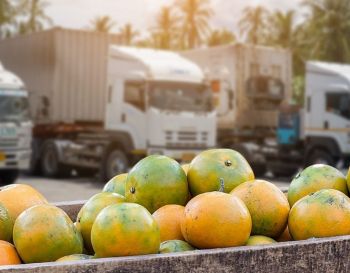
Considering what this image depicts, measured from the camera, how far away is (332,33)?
45.7 metres

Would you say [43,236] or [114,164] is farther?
[114,164]

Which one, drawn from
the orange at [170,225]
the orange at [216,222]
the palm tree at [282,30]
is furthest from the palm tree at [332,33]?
the orange at [216,222]

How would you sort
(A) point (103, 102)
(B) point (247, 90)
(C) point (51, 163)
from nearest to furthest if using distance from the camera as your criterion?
(B) point (247, 90)
(A) point (103, 102)
(C) point (51, 163)

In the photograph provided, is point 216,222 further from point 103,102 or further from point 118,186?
point 103,102

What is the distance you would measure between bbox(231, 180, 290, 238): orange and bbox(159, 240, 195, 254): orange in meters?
0.37

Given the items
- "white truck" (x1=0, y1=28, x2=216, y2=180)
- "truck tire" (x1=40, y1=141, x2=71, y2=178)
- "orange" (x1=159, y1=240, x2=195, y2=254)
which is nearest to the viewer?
"orange" (x1=159, y1=240, x2=195, y2=254)

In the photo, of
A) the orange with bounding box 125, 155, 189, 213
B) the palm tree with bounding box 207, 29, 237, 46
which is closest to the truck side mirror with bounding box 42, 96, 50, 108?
the orange with bounding box 125, 155, 189, 213

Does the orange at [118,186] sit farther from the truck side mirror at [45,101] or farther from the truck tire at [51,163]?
→ the truck tire at [51,163]

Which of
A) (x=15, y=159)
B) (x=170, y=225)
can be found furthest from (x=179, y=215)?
(x=15, y=159)

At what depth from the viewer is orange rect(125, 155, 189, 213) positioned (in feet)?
10.2

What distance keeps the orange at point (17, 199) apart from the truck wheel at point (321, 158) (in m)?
15.3

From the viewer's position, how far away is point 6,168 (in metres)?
16.3

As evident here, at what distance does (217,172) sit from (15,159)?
45.0 ft

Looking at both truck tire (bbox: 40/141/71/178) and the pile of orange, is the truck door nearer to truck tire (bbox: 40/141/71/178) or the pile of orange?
truck tire (bbox: 40/141/71/178)
